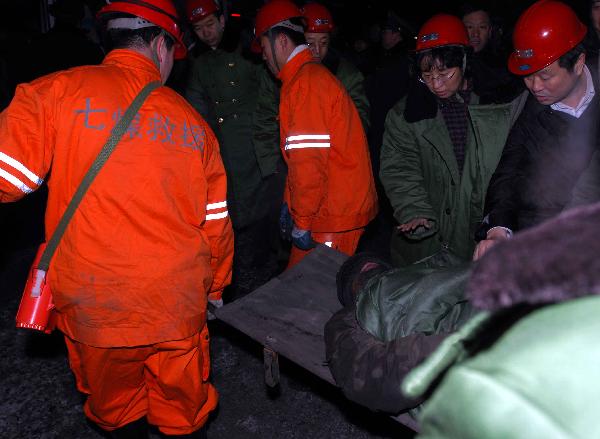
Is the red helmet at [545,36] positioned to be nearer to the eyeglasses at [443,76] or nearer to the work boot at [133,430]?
the eyeglasses at [443,76]

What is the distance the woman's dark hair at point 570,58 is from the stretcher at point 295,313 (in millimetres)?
1480

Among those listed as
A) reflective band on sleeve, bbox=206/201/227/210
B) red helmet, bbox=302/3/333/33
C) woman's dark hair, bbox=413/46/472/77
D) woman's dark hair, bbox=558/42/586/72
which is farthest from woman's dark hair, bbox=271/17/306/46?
woman's dark hair, bbox=558/42/586/72

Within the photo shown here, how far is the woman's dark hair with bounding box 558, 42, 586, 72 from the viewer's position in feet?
8.75

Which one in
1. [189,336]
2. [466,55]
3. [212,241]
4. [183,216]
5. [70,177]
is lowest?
[189,336]

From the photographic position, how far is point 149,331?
2.26 metres

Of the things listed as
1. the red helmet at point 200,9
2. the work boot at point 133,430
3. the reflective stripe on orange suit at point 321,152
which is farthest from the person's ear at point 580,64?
the red helmet at point 200,9

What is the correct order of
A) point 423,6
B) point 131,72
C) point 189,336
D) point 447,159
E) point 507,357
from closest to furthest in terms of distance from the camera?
point 507,357
point 131,72
point 189,336
point 447,159
point 423,6

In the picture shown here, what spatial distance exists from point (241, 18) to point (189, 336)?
142 inches

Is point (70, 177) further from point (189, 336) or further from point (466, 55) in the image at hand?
point (466, 55)

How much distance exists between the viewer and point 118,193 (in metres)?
2.11

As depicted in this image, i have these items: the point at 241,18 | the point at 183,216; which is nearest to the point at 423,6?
the point at 241,18

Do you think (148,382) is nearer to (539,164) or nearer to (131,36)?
(131,36)

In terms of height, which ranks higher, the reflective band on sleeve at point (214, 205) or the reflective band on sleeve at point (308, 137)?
the reflective band on sleeve at point (308, 137)

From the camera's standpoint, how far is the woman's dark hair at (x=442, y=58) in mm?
3203
